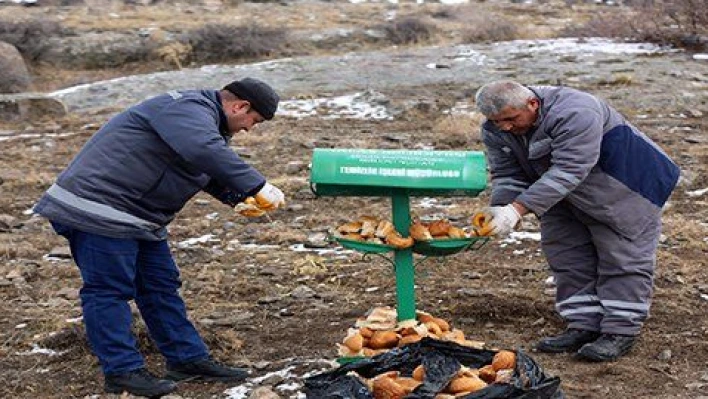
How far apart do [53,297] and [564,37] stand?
47.4ft

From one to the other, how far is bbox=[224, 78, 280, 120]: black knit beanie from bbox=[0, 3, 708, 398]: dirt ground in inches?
48.1

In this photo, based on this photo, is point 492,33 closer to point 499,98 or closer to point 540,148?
point 540,148

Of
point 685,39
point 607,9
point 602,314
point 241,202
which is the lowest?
point 607,9

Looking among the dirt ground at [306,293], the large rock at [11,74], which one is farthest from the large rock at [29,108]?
the dirt ground at [306,293]

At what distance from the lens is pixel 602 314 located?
18.6 feet

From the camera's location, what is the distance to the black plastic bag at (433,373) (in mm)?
4098

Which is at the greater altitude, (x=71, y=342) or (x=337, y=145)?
(x=71, y=342)

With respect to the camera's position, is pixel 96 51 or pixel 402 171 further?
pixel 96 51

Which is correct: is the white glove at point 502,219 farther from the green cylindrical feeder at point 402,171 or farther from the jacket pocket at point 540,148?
the jacket pocket at point 540,148

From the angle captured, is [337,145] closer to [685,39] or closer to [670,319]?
[670,319]

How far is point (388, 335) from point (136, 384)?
112 cm

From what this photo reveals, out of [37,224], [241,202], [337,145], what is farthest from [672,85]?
[241,202]

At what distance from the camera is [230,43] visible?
21.1 meters

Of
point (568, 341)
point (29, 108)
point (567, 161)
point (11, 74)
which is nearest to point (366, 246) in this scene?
point (567, 161)
